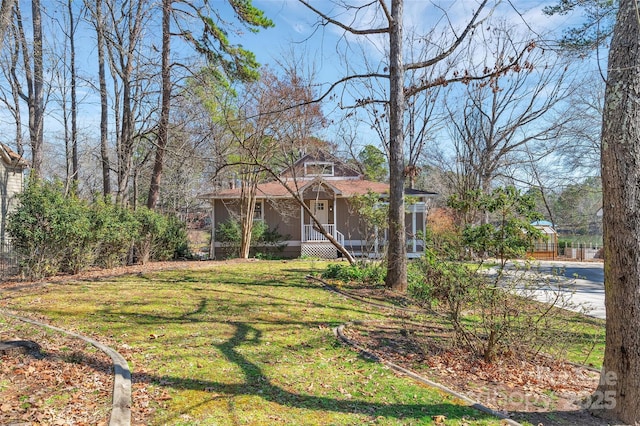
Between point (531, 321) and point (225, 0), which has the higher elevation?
point (225, 0)

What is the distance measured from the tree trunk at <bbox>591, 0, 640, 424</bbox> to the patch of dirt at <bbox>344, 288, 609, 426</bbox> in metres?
0.52

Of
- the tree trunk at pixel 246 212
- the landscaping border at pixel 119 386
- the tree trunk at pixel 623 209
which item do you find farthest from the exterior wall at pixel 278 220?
the tree trunk at pixel 623 209

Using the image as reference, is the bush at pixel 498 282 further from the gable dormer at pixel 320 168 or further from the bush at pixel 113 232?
the gable dormer at pixel 320 168

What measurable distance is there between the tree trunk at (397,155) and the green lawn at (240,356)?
1759 millimetres

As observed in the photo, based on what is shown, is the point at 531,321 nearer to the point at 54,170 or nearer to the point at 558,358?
the point at 558,358

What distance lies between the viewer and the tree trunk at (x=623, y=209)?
3.49 meters

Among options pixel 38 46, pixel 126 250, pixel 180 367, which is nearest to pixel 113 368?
pixel 180 367

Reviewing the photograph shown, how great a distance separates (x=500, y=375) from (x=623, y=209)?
2.47 metres

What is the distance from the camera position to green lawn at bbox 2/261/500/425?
11.7 ft

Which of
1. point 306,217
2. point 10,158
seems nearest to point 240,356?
point 10,158

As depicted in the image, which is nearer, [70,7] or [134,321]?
[134,321]

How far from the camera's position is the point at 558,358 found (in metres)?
5.16

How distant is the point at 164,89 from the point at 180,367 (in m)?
14.5

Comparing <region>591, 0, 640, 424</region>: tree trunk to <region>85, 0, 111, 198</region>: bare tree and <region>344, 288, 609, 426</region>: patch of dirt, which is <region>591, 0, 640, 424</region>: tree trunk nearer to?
<region>344, 288, 609, 426</region>: patch of dirt
